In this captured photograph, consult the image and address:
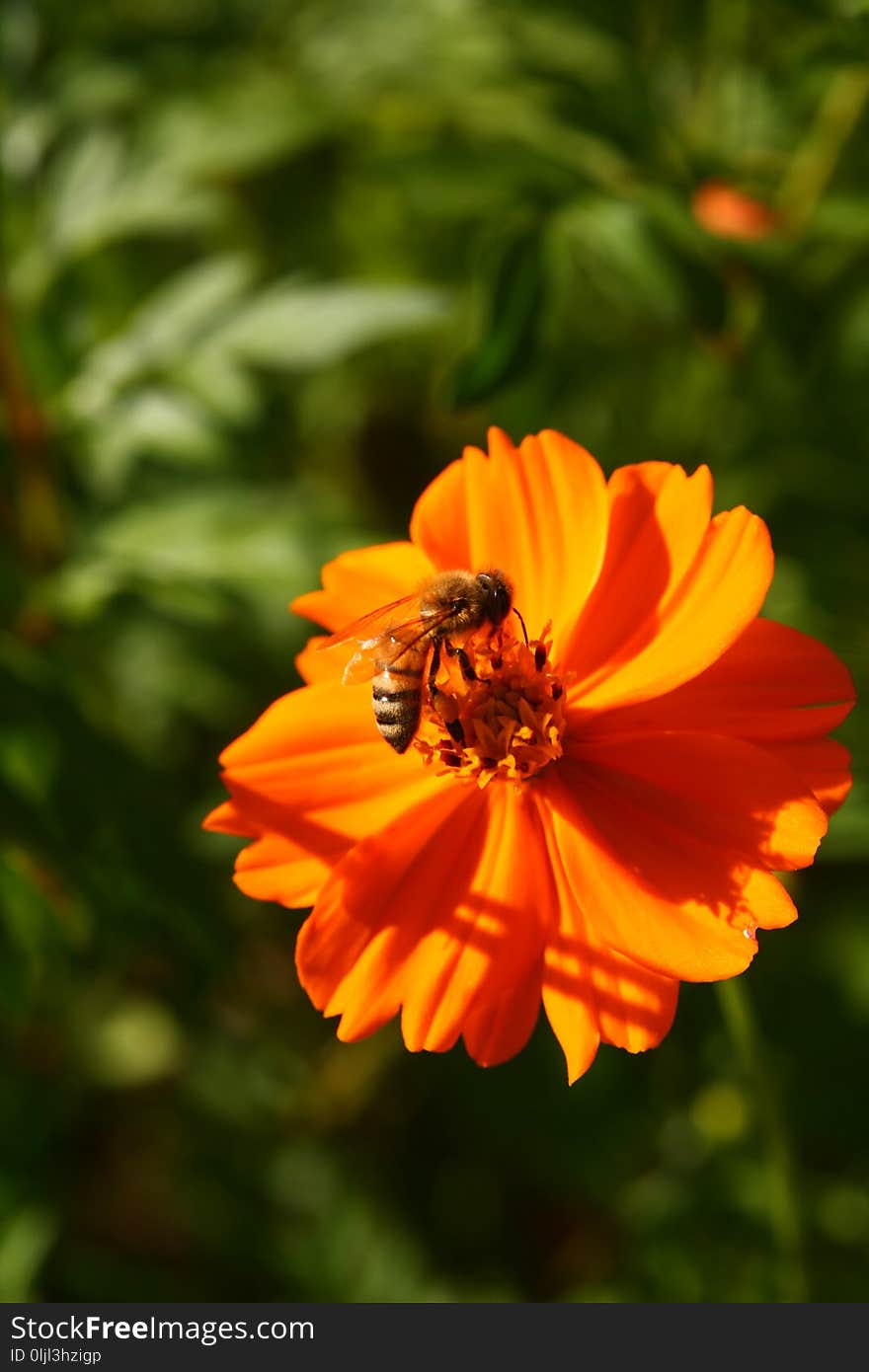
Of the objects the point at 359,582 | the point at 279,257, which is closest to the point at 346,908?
the point at 359,582

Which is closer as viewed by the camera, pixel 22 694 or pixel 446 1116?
pixel 22 694

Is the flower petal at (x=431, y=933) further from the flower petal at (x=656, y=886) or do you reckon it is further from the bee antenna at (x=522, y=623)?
the bee antenna at (x=522, y=623)

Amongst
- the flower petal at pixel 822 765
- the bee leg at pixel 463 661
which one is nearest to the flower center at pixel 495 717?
the bee leg at pixel 463 661

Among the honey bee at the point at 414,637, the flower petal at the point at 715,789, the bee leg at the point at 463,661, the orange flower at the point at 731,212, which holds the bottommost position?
the flower petal at the point at 715,789

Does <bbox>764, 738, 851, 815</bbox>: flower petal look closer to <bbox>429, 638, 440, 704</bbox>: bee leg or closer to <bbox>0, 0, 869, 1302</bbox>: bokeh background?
<bbox>0, 0, 869, 1302</bbox>: bokeh background

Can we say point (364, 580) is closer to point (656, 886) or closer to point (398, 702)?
point (398, 702)

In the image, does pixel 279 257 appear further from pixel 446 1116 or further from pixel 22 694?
pixel 446 1116

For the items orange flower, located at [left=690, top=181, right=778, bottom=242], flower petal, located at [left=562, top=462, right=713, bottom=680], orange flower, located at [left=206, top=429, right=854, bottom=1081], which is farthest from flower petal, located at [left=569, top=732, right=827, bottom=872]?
orange flower, located at [left=690, top=181, right=778, bottom=242]
